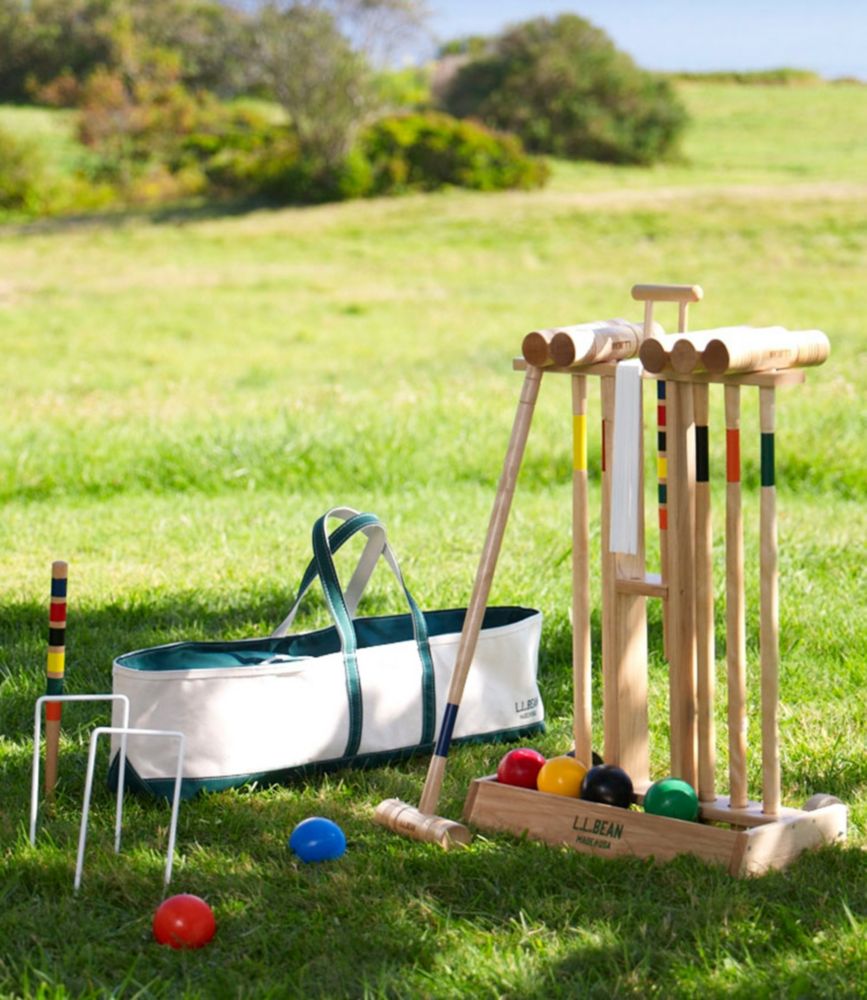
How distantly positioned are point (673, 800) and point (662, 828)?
7cm

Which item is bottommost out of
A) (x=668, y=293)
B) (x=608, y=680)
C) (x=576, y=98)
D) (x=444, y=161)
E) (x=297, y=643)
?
(x=297, y=643)

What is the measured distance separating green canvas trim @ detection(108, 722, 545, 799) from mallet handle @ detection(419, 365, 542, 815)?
1.28ft

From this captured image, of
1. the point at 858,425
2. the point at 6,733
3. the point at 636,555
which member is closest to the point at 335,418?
the point at 858,425

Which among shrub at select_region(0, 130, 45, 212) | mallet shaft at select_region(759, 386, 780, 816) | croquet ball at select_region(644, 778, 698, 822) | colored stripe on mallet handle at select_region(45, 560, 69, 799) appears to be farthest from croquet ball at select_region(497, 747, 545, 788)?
shrub at select_region(0, 130, 45, 212)

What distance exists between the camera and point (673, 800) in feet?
10.6

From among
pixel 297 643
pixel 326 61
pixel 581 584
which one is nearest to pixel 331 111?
pixel 326 61

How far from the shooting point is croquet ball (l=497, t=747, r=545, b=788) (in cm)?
348

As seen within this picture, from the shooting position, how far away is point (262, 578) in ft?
18.5

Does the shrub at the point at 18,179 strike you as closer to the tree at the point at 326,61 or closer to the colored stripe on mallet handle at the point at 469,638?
the tree at the point at 326,61

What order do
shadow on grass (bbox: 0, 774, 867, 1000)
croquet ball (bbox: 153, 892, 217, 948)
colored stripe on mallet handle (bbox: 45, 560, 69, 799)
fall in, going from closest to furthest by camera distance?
shadow on grass (bbox: 0, 774, 867, 1000) < croquet ball (bbox: 153, 892, 217, 948) < colored stripe on mallet handle (bbox: 45, 560, 69, 799)

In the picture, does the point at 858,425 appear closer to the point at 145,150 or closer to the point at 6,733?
the point at 6,733

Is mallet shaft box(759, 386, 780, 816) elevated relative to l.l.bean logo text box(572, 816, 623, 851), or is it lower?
elevated

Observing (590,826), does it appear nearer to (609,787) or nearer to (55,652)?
(609,787)

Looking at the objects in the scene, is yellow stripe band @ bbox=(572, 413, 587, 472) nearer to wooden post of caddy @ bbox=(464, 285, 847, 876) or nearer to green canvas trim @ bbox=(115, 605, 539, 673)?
wooden post of caddy @ bbox=(464, 285, 847, 876)
